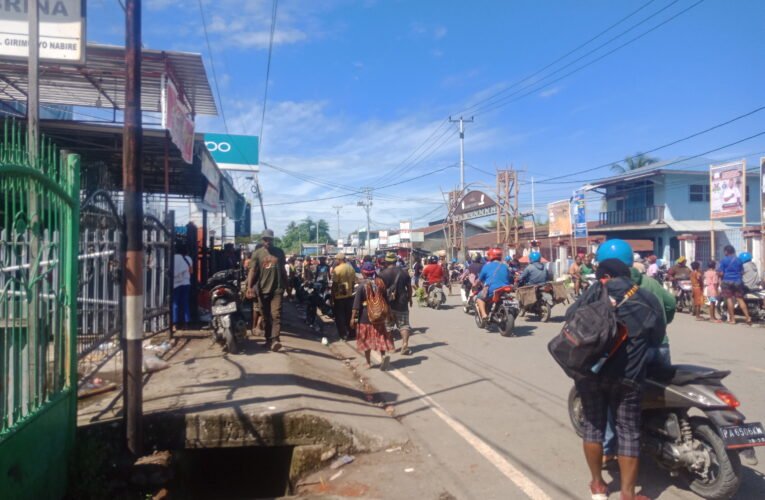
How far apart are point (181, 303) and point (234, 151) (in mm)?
12374

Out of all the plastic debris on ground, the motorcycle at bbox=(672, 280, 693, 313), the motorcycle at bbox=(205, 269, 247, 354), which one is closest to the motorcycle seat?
the plastic debris on ground

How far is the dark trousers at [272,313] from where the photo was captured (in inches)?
344

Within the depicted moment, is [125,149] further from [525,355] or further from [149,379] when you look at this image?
[525,355]

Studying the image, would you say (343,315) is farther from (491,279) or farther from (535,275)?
(535,275)

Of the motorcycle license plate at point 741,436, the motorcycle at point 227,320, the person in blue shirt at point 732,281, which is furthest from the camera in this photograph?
the person in blue shirt at point 732,281

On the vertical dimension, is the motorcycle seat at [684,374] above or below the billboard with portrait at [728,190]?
below

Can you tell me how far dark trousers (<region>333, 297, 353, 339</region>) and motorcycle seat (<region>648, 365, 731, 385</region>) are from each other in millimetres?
7828

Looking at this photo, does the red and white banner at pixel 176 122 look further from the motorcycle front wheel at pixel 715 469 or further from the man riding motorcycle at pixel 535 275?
the man riding motorcycle at pixel 535 275

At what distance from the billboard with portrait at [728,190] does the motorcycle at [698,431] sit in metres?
18.1

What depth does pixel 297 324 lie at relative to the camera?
13.7 m

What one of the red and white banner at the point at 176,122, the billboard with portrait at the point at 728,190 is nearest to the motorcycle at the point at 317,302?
the red and white banner at the point at 176,122

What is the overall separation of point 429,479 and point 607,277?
2091 mm

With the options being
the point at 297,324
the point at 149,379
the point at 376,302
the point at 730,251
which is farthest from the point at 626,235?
the point at 149,379

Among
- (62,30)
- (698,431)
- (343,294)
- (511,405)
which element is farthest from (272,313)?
(698,431)
